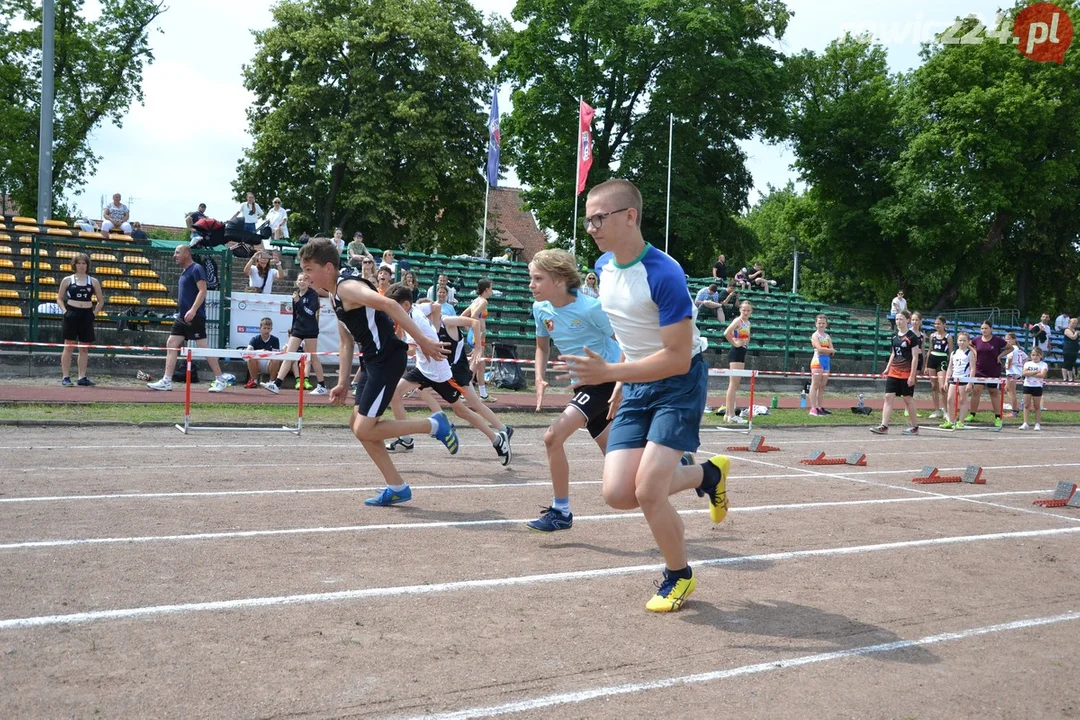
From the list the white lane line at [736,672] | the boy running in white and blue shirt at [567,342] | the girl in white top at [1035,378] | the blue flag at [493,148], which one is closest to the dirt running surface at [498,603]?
the white lane line at [736,672]

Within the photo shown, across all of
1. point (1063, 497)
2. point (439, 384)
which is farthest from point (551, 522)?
point (1063, 497)

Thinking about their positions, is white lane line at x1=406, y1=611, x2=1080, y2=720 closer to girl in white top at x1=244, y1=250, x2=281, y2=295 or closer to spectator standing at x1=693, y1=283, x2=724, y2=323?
girl in white top at x1=244, y1=250, x2=281, y2=295

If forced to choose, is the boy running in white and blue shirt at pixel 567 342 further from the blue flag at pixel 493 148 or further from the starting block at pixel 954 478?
the blue flag at pixel 493 148

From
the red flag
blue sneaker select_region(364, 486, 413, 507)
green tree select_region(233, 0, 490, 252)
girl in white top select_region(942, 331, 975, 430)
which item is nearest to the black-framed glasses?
blue sneaker select_region(364, 486, 413, 507)

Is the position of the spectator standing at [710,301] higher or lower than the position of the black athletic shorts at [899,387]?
higher

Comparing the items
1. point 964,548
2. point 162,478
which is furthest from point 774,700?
point 162,478

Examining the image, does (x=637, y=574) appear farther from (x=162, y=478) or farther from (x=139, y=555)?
(x=162, y=478)

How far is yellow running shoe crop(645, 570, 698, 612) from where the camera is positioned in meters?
5.30

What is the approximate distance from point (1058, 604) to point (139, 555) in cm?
563

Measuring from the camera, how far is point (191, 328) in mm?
16547

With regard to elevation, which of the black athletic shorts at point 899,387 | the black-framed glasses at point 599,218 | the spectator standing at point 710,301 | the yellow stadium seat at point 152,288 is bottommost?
the black athletic shorts at point 899,387

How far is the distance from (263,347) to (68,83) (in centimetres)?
3343

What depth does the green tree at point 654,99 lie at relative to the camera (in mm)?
44562

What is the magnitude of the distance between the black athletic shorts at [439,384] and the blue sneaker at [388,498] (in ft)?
8.82
